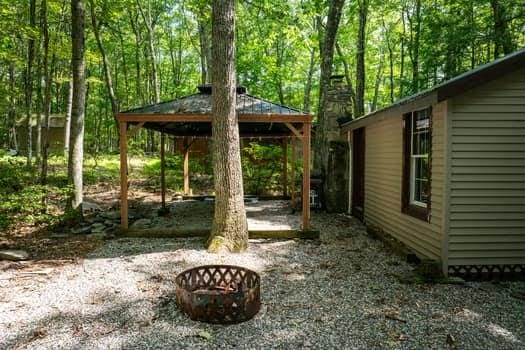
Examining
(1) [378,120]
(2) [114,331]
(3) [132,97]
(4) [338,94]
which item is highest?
(3) [132,97]

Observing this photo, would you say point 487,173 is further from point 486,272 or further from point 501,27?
point 501,27

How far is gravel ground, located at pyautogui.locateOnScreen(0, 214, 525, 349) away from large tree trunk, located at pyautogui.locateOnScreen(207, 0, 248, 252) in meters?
0.43

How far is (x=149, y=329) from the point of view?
11.0 ft

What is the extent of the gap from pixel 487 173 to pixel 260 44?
1420 cm

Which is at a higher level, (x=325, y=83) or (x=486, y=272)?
(x=325, y=83)

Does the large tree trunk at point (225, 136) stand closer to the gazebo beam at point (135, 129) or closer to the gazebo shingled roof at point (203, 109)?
the gazebo shingled roof at point (203, 109)

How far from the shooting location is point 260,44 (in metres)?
17.1

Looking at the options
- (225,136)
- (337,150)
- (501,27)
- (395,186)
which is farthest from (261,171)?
(501,27)

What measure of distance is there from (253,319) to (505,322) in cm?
254

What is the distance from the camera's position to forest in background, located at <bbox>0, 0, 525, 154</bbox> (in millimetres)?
10219

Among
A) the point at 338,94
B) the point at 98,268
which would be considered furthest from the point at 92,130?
the point at 98,268

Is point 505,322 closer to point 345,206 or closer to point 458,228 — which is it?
point 458,228

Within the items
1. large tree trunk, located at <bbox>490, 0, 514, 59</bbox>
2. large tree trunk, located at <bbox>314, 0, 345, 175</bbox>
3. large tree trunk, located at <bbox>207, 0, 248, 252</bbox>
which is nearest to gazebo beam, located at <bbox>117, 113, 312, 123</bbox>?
large tree trunk, located at <bbox>207, 0, 248, 252</bbox>

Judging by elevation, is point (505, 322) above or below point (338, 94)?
below
